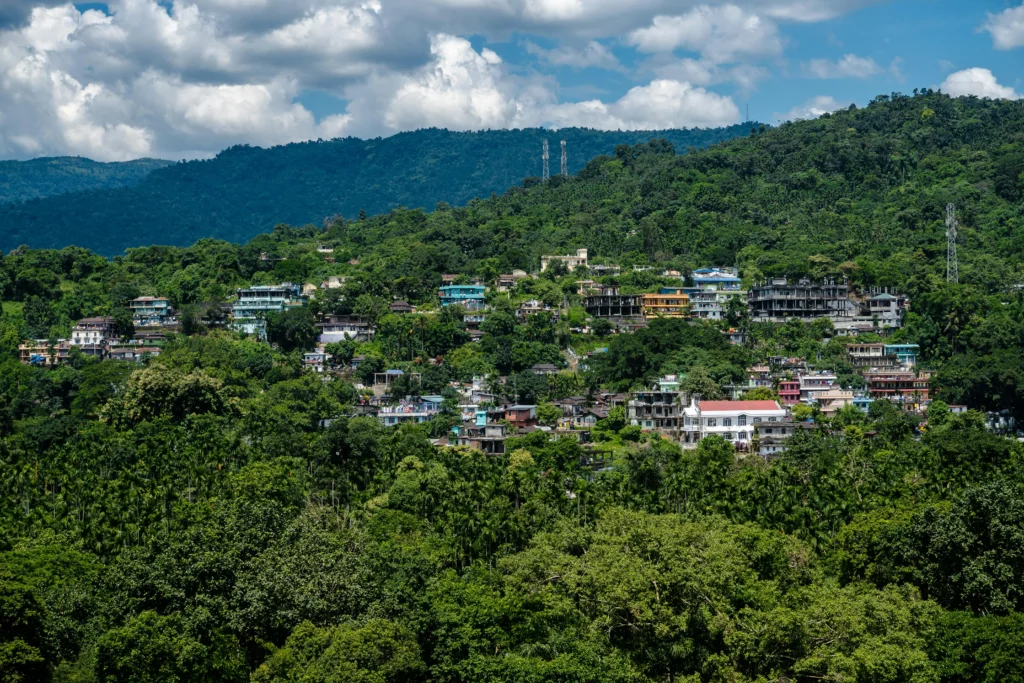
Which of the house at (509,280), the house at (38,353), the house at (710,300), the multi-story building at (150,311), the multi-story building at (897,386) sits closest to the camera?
the multi-story building at (897,386)

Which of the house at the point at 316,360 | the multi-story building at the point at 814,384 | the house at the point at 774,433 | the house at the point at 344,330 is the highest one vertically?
the house at the point at 344,330

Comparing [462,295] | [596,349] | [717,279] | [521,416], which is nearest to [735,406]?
[521,416]

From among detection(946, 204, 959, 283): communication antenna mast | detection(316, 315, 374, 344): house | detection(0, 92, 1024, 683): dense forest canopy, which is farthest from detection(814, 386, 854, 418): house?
detection(316, 315, 374, 344): house

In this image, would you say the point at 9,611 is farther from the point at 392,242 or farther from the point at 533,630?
the point at 392,242

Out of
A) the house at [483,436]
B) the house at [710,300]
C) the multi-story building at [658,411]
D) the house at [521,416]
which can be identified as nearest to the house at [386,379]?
the house at [521,416]

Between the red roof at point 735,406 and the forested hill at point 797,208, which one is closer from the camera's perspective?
the red roof at point 735,406

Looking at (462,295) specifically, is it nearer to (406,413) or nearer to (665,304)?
(665,304)

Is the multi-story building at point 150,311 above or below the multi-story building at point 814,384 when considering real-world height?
above

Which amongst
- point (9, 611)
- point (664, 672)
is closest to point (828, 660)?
point (664, 672)

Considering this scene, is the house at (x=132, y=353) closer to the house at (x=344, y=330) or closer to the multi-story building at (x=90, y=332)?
the multi-story building at (x=90, y=332)
